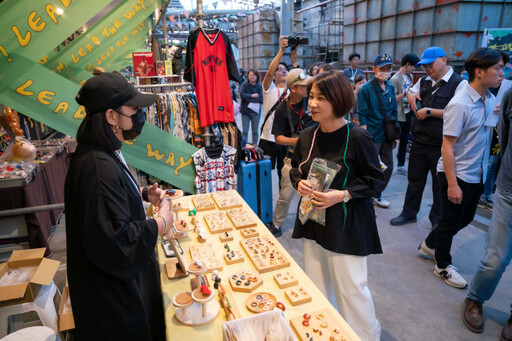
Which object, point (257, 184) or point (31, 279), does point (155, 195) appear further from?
point (257, 184)

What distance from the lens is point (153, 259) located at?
1.65m

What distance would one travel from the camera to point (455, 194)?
2600 mm

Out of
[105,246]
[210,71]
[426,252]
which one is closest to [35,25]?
[210,71]

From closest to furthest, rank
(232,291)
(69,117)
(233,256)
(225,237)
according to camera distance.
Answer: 1. (232,291)
2. (233,256)
3. (225,237)
4. (69,117)

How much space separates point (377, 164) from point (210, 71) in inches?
108

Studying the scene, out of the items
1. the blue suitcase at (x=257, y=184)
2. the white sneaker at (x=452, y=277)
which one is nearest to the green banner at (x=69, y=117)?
the blue suitcase at (x=257, y=184)

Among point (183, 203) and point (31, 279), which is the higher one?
point (183, 203)

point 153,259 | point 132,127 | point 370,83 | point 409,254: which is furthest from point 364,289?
point 370,83

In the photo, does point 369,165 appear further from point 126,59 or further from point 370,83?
point 126,59

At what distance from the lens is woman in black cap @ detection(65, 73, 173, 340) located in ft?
4.20

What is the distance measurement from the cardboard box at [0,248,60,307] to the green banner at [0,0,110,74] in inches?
60.3

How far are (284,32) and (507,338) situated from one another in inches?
464

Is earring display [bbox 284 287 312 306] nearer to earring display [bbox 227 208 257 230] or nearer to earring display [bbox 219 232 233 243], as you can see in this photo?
earring display [bbox 219 232 233 243]

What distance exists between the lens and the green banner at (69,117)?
114 inches
